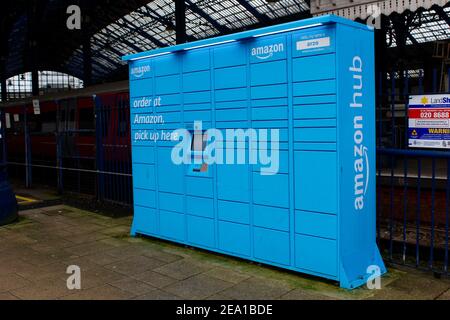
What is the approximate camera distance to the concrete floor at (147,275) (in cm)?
443

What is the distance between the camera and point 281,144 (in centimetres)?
488

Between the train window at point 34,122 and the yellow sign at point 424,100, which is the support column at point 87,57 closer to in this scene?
the train window at point 34,122

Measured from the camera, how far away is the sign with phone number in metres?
4.77

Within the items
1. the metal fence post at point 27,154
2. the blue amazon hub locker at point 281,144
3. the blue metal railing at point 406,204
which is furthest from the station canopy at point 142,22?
the blue amazon hub locker at point 281,144

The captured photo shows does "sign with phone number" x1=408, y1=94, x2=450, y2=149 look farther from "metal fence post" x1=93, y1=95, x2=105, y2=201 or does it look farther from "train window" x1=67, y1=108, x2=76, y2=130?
"train window" x1=67, y1=108, x2=76, y2=130

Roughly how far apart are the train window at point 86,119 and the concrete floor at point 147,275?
7.70 m

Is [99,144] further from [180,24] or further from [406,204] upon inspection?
[180,24]

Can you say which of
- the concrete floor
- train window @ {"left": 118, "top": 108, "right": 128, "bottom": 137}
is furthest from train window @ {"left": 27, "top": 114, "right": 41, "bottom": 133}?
the concrete floor

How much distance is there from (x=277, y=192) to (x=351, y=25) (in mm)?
1887

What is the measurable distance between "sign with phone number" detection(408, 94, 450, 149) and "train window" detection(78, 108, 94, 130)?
11172mm

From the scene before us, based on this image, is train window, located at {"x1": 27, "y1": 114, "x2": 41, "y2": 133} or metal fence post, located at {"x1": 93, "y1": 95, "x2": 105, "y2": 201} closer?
metal fence post, located at {"x1": 93, "y1": 95, "x2": 105, "y2": 201}

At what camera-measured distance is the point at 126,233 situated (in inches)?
277

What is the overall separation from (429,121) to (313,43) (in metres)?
1.62

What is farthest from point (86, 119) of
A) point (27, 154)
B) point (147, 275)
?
point (147, 275)
